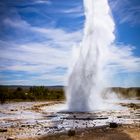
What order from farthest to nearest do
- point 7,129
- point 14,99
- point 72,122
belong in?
point 14,99
point 72,122
point 7,129

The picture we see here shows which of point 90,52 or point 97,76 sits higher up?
point 90,52

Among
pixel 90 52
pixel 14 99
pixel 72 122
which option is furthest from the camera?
pixel 14 99

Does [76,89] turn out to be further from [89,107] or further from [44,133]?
[44,133]

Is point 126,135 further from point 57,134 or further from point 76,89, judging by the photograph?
point 76,89

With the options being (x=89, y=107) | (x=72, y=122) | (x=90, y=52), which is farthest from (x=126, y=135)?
(x=90, y=52)

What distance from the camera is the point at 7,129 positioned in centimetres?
1106

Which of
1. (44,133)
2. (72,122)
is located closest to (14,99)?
(72,122)

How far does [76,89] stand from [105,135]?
10.6 meters

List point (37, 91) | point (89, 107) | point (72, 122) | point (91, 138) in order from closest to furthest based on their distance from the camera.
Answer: point (91, 138) < point (72, 122) < point (89, 107) < point (37, 91)

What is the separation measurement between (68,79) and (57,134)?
11019 mm

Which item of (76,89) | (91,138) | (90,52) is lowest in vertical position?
(91,138)

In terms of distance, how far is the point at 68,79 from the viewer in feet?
67.8

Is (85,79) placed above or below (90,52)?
below

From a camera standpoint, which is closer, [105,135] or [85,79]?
[105,135]
